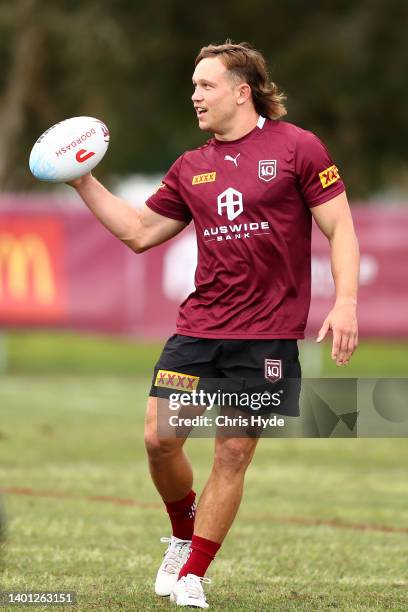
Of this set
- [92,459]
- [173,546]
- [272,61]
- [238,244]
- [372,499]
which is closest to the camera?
[238,244]

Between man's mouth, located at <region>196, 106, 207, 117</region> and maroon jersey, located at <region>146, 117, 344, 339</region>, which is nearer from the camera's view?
maroon jersey, located at <region>146, 117, 344, 339</region>

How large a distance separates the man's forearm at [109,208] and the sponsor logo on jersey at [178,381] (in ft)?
2.60

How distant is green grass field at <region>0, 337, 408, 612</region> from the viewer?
655 centimetres

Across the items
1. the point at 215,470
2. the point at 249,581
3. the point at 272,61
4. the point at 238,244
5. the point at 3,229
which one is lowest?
the point at 249,581

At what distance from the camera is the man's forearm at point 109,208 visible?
6.52 metres

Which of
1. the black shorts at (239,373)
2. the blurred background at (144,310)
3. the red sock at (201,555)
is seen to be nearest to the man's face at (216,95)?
the black shorts at (239,373)

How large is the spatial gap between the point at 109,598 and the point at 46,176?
1.91 m

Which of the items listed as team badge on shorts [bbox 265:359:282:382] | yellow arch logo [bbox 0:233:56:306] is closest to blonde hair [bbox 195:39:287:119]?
team badge on shorts [bbox 265:359:282:382]

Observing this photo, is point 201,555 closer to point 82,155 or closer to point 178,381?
point 178,381

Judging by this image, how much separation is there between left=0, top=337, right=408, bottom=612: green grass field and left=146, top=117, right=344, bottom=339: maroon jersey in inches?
49.6

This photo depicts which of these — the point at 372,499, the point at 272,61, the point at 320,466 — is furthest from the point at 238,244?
the point at 272,61

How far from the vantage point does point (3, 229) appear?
17.1m

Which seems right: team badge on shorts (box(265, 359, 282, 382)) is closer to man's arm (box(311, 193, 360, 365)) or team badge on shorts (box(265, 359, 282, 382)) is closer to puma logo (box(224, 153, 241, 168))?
man's arm (box(311, 193, 360, 365))

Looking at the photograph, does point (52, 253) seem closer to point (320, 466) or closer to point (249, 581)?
point (320, 466)
